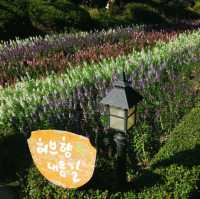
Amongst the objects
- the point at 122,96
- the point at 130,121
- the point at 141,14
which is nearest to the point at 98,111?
the point at 130,121

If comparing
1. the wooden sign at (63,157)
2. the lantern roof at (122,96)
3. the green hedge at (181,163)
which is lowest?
the green hedge at (181,163)

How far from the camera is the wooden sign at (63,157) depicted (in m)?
5.16

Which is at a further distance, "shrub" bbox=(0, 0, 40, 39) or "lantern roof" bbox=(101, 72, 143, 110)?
"shrub" bbox=(0, 0, 40, 39)

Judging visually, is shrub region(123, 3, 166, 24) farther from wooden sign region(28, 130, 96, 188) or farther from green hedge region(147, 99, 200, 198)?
wooden sign region(28, 130, 96, 188)

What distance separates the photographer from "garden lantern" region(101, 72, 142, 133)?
515cm

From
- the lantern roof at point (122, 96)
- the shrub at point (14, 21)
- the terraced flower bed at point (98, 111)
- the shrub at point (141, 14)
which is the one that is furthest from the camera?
the shrub at point (141, 14)

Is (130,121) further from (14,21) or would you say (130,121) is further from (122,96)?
(14,21)

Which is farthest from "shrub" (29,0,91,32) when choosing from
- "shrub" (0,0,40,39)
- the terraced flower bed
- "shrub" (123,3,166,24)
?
the terraced flower bed

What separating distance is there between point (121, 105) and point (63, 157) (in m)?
Answer: 0.82

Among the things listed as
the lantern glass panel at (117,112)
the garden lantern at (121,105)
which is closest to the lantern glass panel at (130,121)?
the garden lantern at (121,105)

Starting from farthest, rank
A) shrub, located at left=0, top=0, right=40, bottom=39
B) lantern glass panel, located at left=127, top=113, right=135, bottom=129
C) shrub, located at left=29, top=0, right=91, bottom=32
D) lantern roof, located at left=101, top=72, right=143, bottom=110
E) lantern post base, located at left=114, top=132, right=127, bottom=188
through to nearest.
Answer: shrub, located at left=29, top=0, right=91, bottom=32
shrub, located at left=0, top=0, right=40, bottom=39
lantern post base, located at left=114, top=132, right=127, bottom=188
lantern glass panel, located at left=127, top=113, right=135, bottom=129
lantern roof, located at left=101, top=72, right=143, bottom=110

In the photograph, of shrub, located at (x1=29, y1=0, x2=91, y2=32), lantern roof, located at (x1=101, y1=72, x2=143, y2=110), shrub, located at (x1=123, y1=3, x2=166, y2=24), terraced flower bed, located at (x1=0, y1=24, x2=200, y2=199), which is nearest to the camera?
lantern roof, located at (x1=101, y1=72, x2=143, y2=110)

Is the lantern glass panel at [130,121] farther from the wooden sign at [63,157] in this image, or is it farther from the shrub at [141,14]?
the shrub at [141,14]

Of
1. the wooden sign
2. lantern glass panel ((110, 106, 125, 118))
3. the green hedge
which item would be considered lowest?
the green hedge
